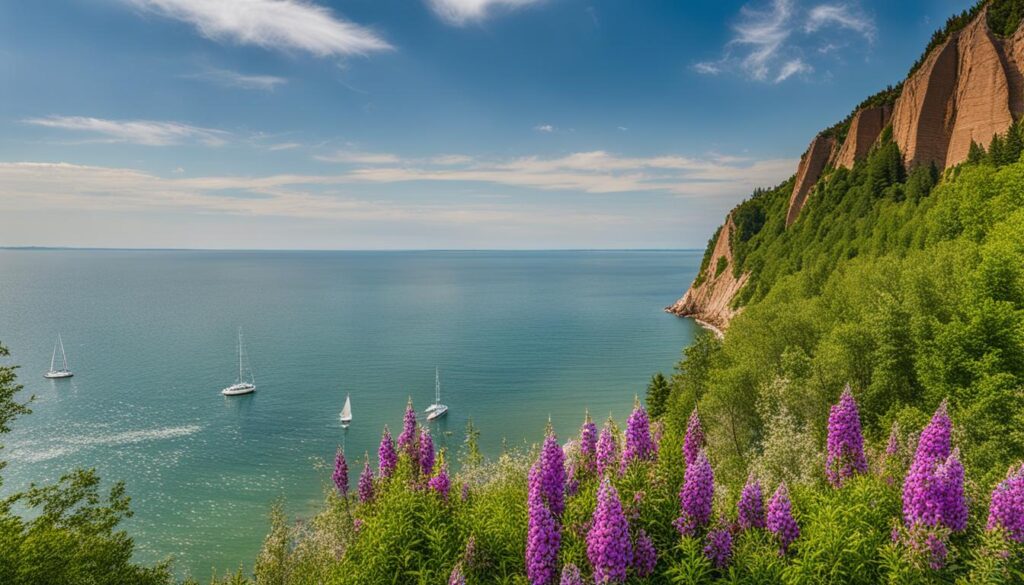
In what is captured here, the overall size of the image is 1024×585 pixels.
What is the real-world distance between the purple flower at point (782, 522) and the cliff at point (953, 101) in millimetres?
74959

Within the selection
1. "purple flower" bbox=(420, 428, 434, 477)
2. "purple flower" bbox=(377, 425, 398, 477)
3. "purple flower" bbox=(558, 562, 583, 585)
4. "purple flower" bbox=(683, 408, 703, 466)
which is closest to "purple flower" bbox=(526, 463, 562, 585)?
"purple flower" bbox=(558, 562, 583, 585)

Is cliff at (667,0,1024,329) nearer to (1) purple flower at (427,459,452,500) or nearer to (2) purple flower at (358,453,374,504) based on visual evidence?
(1) purple flower at (427,459,452,500)

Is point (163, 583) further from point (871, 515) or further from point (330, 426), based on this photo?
point (330, 426)

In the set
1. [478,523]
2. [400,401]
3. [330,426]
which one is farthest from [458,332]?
[478,523]

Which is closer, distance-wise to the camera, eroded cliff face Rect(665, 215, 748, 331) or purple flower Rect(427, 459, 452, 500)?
purple flower Rect(427, 459, 452, 500)

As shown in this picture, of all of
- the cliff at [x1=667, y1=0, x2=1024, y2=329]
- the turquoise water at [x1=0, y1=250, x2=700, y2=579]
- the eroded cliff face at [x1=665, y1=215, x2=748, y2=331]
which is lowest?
the turquoise water at [x1=0, y1=250, x2=700, y2=579]

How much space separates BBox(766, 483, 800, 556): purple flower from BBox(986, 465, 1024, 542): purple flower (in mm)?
2921

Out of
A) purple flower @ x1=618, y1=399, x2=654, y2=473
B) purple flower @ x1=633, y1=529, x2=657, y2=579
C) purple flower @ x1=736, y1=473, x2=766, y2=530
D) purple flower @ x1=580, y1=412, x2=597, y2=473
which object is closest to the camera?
purple flower @ x1=633, y1=529, x2=657, y2=579

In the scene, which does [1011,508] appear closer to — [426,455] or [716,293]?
[426,455]

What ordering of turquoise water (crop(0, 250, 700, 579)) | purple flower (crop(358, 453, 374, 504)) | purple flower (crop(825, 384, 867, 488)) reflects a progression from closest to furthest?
purple flower (crop(825, 384, 867, 488)), purple flower (crop(358, 453, 374, 504)), turquoise water (crop(0, 250, 700, 579))

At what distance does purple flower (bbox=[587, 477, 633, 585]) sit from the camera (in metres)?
8.70

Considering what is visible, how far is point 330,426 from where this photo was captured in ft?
181

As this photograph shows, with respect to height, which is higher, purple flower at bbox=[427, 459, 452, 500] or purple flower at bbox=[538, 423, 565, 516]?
purple flower at bbox=[538, 423, 565, 516]

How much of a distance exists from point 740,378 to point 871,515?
2469 centimetres
